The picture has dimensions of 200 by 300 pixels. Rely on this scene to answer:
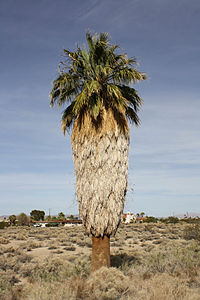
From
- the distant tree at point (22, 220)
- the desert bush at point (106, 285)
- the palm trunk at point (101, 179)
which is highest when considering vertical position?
the palm trunk at point (101, 179)

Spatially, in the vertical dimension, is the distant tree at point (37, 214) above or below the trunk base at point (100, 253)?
below

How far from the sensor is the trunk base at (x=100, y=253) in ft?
34.2

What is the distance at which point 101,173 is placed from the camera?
10453mm

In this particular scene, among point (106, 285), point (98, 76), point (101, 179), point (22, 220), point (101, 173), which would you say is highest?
point (98, 76)

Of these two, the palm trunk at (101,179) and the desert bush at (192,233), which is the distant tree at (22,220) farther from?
the palm trunk at (101,179)

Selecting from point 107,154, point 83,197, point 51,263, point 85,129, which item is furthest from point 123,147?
point 51,263

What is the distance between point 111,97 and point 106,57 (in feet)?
5.39

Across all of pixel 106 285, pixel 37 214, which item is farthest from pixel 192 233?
pixel 37 214

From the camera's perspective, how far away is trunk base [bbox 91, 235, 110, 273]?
10.4 m

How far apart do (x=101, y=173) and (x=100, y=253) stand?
9.94 feet

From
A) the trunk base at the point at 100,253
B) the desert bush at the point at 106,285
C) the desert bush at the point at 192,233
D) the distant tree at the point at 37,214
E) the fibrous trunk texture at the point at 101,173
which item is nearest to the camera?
the desert bush at the point at 106,285

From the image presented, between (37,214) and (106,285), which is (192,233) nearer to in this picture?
(106,285)

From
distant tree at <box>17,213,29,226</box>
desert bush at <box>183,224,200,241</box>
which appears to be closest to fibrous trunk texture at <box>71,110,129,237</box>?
desert bush at <box>183,224,200,241</box>

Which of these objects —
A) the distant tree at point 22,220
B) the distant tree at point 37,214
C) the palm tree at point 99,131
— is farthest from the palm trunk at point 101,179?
the distant tree at point 37,214
